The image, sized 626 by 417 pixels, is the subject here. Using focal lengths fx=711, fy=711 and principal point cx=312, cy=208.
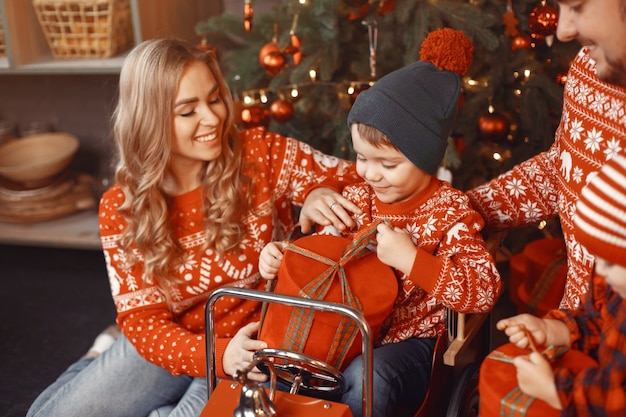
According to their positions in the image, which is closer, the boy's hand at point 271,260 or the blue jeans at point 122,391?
the boy's hand at point 271,260

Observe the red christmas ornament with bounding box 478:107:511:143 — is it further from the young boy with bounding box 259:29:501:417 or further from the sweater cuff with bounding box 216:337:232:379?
the sweater cuff with bounding box 216:337:232:379

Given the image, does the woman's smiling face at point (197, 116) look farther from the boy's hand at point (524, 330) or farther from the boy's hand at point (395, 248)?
the boy's hand at point (524, 330)

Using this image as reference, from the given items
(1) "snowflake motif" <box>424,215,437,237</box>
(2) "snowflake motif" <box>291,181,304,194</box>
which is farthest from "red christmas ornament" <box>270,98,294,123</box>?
(1) "snowflake motif" <box>424,215,437,237</box>

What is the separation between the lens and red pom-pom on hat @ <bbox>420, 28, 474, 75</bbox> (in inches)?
55.1

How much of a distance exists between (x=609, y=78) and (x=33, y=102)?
2863 millimetres

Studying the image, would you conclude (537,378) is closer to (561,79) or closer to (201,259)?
(201,259)

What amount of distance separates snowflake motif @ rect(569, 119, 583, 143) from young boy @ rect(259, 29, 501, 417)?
0.23 metres

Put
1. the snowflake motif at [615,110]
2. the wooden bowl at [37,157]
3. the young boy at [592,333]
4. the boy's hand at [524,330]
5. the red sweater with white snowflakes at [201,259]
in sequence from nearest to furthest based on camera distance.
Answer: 1. the young boy at [592,333]
2. the boy's hand at [524,330]
3. the snowflake motif at [615,110]
4. the red sweater with white snowflakes at [201,259]
5. the wooden bowl at [37,157]

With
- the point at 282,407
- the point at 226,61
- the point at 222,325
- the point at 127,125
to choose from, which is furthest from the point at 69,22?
the point at 282,407

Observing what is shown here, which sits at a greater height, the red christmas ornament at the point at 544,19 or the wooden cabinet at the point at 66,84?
the red christmas ornament at the point at 544,19

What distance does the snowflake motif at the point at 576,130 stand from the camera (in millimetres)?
1319

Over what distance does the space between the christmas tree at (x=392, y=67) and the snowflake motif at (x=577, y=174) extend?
80 cm

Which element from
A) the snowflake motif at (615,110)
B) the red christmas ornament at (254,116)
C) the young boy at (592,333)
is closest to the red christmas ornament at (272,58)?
the red christmas ornament at (254,116)

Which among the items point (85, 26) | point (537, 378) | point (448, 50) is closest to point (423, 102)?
point (448, 50)
